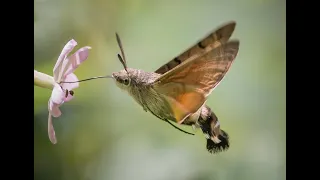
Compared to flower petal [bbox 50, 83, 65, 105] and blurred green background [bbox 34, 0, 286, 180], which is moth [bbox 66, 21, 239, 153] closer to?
blurred green background [bbox 34, 0, 286, 180]

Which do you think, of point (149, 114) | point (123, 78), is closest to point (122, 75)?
point (123, 78)

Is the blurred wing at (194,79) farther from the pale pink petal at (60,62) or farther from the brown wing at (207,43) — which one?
the pale pink petal at (60,62)

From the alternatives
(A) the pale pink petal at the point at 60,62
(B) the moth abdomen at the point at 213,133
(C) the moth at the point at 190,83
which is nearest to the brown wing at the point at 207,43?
(C) the moth at the point at 190,83
